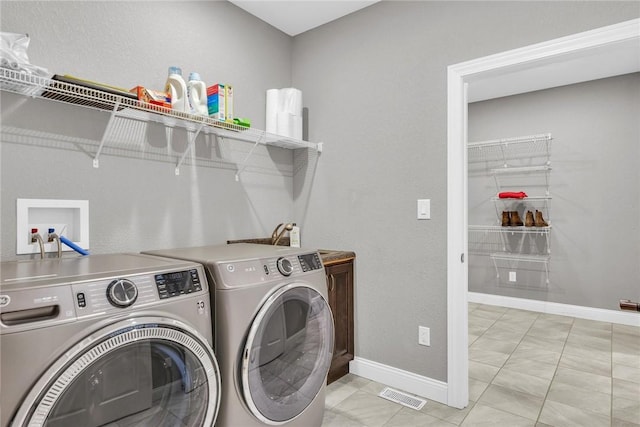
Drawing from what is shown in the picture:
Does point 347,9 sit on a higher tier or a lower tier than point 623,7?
higher

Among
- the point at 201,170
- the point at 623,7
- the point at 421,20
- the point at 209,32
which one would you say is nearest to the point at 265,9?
the point at 209,32

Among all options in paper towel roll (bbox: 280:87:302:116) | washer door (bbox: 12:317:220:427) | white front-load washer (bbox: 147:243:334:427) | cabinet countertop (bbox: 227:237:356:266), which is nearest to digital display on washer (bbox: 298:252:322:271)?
white front-load washer (bbox: 147:243:334:427)

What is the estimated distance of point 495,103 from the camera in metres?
4.57

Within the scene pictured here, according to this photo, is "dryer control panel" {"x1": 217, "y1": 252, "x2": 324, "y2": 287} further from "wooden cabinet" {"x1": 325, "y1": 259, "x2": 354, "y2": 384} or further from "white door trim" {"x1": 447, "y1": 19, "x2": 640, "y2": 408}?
"white door trim" {"x1": 447, "y1": 19, "x2": 640, "y2": 408}

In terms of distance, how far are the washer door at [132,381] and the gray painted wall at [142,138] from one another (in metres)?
0.90

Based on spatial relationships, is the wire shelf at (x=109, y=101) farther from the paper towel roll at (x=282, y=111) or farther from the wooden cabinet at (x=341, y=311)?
the wooden cabinet at (x=341, y=311)

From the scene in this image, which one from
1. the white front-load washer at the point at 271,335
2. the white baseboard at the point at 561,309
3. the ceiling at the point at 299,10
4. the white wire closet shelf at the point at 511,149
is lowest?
the white baseboard at the point at 561,309

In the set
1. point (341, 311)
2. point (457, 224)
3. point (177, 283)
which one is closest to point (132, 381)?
point (177, 283)

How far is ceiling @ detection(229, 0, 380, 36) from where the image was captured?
2.53 meters

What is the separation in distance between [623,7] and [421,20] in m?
1.02

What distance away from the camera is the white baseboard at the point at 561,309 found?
146 inches

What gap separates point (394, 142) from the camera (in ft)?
8.00

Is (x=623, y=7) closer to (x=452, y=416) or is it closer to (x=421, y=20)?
(x=421, y=20)

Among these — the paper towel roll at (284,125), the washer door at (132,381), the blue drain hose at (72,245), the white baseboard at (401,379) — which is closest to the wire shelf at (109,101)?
the paper towel roll at (284,125)
